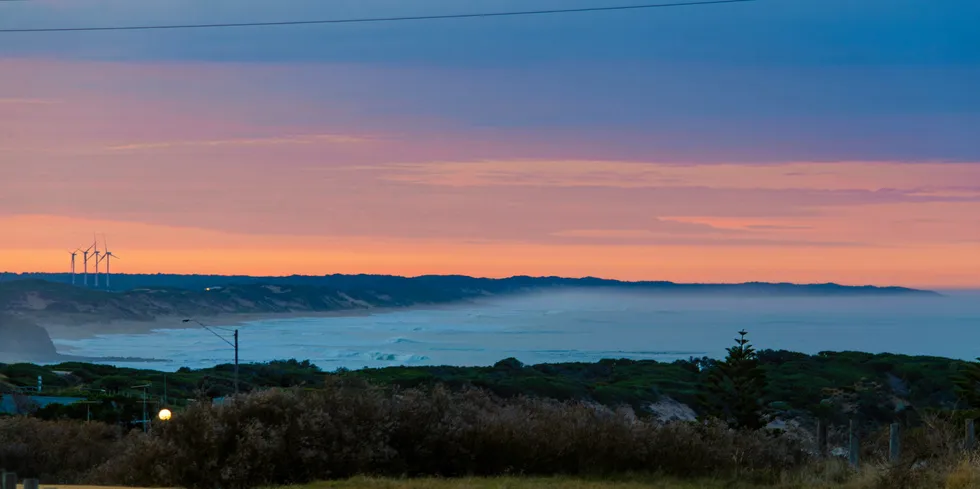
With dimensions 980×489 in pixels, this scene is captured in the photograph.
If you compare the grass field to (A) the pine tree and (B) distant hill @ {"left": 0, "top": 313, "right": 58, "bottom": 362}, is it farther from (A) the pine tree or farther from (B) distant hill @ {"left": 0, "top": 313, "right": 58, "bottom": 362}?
(B) distant hill @ {"left": 0, "top": 313, "right": 58, "bottom": 362}

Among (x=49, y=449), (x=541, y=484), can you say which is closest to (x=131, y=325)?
(x=49, y=449)

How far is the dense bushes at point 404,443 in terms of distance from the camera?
16.1m

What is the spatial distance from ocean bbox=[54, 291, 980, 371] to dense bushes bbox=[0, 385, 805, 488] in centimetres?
8286

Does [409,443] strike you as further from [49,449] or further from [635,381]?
[635,381]

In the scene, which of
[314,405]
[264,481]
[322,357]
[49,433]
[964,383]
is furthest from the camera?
[322,357]

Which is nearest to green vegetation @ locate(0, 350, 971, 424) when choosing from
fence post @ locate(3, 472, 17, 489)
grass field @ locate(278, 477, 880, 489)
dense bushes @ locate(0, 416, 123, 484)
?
dense bushes @ locate(0, 416, 123, 484)

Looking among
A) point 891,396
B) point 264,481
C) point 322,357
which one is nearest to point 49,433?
point 264,481

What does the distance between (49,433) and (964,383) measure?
26.5 m

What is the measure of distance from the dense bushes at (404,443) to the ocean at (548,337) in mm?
82864

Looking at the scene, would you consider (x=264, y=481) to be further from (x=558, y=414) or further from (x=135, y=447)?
(x=558, y=414)

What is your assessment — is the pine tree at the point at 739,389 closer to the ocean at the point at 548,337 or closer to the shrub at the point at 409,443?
the shrub at the point at 409,443

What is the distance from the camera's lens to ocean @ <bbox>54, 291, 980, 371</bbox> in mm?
117250

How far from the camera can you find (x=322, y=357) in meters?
111

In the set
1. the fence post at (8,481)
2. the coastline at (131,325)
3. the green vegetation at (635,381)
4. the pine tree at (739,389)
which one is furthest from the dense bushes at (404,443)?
the coastline at (131,325)
